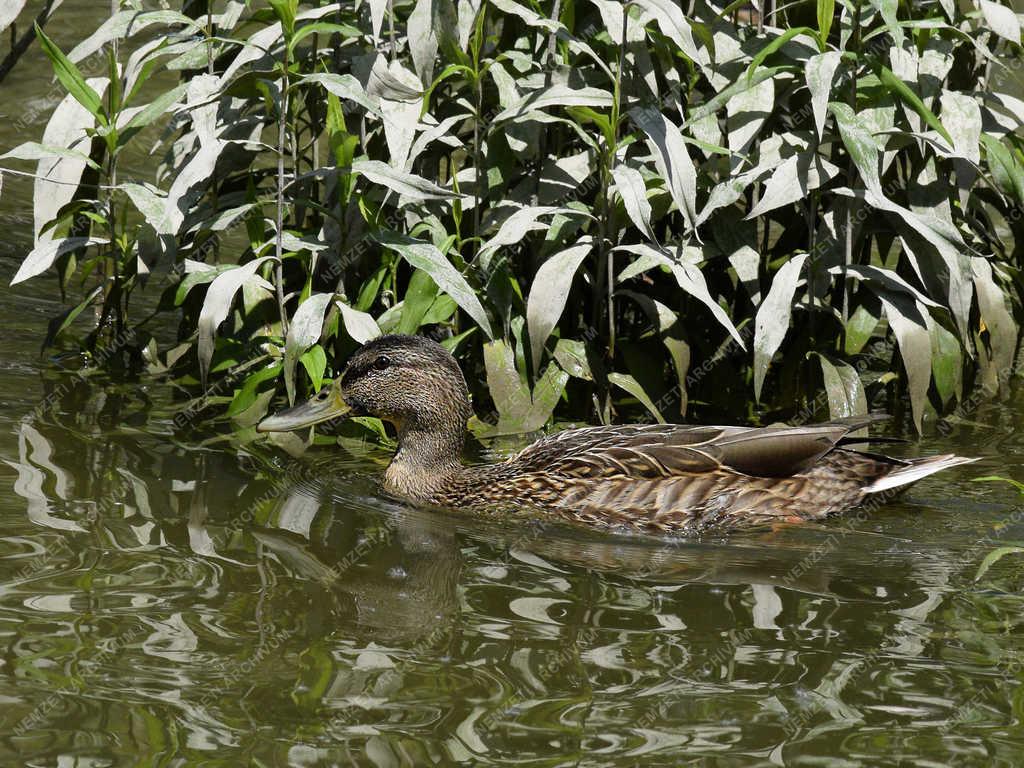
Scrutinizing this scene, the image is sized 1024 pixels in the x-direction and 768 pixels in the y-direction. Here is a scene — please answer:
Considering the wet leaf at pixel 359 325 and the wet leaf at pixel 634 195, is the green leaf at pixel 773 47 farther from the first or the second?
the wet leaf at pixel 359 325

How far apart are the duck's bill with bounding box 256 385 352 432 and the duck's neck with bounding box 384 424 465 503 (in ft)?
1.08

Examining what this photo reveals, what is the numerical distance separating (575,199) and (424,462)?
1.51 metres

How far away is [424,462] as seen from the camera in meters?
7.09

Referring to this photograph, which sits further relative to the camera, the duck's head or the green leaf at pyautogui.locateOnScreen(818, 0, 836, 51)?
the duck's head

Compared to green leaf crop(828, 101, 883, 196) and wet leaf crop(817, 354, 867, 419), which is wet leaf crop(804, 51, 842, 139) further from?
wet leaf crop(817, 354, 867, 419)

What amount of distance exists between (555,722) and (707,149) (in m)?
3.22

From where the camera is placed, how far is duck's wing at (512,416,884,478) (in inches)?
267

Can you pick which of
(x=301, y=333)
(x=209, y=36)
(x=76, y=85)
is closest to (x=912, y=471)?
(x=301, y=333)

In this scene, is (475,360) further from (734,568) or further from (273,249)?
(734,568)

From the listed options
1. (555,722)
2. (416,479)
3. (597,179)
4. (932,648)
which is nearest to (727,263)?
(597,179)

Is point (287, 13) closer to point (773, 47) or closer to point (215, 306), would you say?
point (215, 306)

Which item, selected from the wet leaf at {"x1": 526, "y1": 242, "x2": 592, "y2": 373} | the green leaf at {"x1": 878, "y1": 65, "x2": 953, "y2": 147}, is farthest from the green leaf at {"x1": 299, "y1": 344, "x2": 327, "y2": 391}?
the green leaf at {"x1": 878, "y1": 65, "x2": 953, "y2": 147}

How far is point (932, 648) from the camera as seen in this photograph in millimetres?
5094

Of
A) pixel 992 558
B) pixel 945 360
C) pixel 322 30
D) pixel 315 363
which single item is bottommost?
pixel 992 558
